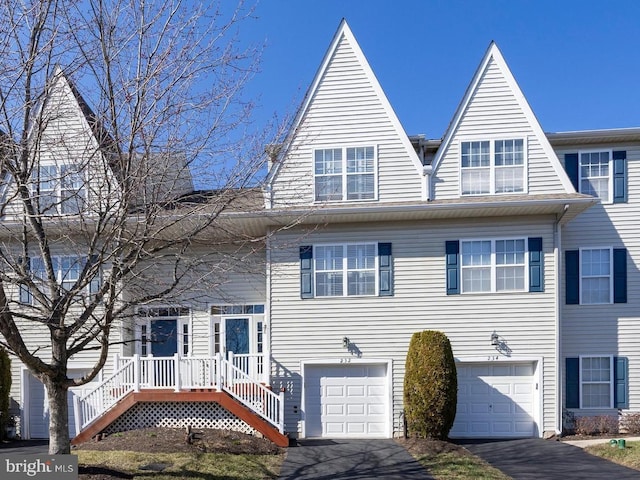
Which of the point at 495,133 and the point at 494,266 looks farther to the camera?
the point at 495,133

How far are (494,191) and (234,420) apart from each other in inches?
333

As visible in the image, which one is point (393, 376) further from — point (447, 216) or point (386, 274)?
point (447, 216)

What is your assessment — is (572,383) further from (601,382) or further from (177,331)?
(177,331)

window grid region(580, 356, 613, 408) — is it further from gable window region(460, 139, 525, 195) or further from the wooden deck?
the wooden deck

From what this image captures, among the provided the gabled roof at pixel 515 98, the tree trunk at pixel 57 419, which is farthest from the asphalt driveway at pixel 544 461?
the tree trunk at pixel 57 419

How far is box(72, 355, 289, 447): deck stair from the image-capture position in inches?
454

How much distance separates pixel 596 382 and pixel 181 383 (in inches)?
409

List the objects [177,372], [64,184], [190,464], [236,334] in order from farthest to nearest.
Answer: [236,334]
[177,372]
[190,464]
[64,184]

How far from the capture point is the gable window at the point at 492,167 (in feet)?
41.5

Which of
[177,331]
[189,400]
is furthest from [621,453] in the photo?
[177,331]

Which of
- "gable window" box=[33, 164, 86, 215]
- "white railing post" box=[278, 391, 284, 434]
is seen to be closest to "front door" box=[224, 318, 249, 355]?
"white railing post" box=[278, 391, 284, 434]

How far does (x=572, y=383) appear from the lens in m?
12.9

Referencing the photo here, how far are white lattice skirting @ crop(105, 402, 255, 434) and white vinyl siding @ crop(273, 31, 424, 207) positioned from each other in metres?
5.70

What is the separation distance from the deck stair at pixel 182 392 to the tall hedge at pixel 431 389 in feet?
9.91
